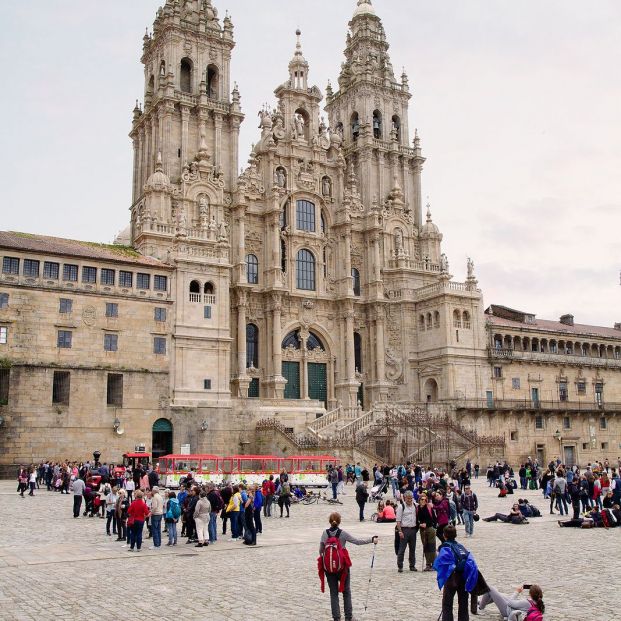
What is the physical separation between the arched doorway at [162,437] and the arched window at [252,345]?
13.0 m

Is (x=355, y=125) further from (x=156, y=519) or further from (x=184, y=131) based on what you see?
(x=156, y=519)

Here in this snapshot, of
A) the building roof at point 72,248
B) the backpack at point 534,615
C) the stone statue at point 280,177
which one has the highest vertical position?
the stone statue at point 280,177

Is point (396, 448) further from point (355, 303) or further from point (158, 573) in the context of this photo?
A: point (158, 573)

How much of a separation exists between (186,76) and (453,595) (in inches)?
2468

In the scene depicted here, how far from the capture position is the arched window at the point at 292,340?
65.5 m

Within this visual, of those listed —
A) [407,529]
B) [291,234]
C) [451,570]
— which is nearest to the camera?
[451,570]

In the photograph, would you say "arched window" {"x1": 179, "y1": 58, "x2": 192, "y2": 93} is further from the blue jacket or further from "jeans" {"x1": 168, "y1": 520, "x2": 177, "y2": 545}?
the blue jacket

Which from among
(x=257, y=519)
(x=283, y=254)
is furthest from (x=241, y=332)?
(x=257, y=519)

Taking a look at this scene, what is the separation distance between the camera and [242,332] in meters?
61.7

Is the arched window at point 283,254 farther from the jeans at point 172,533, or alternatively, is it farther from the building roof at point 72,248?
the jeans at point 172,533

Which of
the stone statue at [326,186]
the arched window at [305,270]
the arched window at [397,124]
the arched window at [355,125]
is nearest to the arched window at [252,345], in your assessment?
the arched window at [305,270]

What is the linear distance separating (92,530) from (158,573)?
877 centimetres

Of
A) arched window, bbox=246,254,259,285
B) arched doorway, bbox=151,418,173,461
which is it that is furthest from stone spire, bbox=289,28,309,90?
arched doorway, bbox=151,418,173,461

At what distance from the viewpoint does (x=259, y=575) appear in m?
17.2
